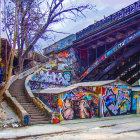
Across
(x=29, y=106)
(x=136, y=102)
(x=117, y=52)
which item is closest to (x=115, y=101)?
(x=136, y=102)

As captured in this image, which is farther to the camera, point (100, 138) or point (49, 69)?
point (49, 69)

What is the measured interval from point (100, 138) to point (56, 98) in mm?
6762

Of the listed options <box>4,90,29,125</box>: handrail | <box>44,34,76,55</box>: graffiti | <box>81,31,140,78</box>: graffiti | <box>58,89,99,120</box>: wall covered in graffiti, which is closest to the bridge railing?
<box>81,31,140,78</box>: graffiti

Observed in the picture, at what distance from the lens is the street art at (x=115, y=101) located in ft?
56.2

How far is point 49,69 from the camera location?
87.5 ft

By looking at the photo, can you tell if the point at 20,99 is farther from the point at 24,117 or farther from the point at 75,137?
the point at 75,137

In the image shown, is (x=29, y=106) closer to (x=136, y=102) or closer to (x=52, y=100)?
(x=52, y=100)

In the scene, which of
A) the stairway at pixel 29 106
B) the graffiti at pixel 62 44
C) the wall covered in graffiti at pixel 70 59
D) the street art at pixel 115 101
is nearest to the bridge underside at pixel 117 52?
the wall covered in graffiti at pixel 70 59

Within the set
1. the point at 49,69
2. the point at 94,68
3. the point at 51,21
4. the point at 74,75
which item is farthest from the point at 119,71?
the point at 51,21

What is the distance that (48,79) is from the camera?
85.8 feet

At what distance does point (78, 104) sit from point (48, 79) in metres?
11.4

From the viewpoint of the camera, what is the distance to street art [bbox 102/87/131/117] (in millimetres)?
17125

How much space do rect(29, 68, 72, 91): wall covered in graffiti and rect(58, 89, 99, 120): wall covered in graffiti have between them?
9132 millimetres

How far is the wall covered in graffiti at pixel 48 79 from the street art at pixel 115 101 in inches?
385
